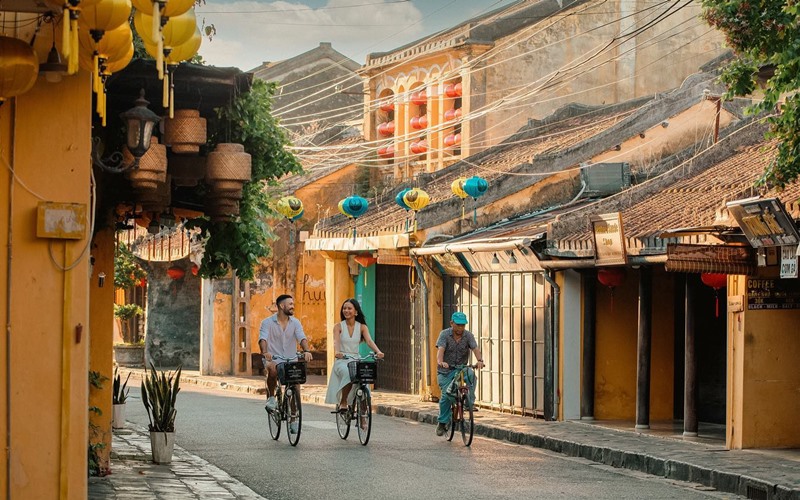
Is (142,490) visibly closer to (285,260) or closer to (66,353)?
(66,353)

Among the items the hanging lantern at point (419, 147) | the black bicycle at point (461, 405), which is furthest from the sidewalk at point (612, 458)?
the hanging lantern at point (419, 147)

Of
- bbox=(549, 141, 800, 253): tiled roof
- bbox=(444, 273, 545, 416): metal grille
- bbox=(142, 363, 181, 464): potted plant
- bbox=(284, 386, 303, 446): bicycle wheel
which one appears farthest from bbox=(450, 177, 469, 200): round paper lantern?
bbox=(142, 363, 181, 464): potted plant

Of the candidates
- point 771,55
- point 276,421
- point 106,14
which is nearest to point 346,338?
point 276,421

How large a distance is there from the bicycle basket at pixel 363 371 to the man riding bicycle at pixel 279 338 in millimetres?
627

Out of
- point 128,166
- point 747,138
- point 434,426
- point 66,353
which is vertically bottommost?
point 434,426

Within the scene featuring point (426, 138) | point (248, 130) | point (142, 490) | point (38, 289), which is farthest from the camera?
point (426, 138)

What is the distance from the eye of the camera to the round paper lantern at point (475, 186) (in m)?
23.8

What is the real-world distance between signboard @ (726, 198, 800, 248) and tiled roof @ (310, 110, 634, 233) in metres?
10.3

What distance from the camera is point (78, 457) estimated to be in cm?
876

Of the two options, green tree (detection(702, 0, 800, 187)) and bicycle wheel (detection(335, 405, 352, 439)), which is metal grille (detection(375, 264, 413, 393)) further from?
green tree (detection(702, 0, 800, 187))

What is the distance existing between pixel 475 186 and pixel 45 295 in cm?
1563

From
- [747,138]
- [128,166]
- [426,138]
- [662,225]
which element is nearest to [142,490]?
[128,166]

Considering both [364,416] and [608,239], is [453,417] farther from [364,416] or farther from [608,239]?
[608,239]

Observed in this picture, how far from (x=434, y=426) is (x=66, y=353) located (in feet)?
43.0
